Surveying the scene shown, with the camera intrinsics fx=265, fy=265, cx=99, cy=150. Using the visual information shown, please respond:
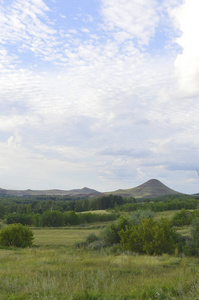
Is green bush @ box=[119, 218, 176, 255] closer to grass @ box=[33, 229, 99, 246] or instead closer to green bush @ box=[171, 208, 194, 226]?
grass @ box=[33, 229, 99, 246]

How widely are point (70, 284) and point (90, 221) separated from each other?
121388mm

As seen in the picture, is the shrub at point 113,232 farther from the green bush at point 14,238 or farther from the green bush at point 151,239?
the green bush at point 14,238

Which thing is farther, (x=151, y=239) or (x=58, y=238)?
(x=58, y=238)

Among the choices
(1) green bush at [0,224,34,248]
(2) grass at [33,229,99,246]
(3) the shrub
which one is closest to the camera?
(3) the shrub

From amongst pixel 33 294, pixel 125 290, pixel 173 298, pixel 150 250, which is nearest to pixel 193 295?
pixel 173 298

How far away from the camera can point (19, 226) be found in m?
39.9

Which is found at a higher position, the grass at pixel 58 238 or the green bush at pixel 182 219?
the green bush at pixel 182 219

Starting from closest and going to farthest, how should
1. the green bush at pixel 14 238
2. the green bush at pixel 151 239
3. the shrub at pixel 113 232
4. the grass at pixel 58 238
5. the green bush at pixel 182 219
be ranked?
the green bush at pixel 151 239 → the shrub at pixel 113 232 → the green bush at pixel 14 238 → the grass at pixel 58 238 → the green bush at pixel 182 219

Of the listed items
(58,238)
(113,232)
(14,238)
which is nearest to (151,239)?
(113,232)

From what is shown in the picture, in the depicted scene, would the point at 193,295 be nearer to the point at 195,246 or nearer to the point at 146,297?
the point at 146,297

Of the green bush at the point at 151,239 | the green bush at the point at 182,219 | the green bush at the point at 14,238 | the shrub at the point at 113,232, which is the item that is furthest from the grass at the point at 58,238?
the green bush at the point at 182,219

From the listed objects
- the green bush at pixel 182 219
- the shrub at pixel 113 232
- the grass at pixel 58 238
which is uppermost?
the shrub at pixel 113 232

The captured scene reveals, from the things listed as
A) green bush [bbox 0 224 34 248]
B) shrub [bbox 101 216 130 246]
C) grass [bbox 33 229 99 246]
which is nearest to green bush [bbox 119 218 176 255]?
shrub [bbox 101 216 130 246]

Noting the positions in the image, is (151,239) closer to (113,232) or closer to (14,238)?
(113,232)
